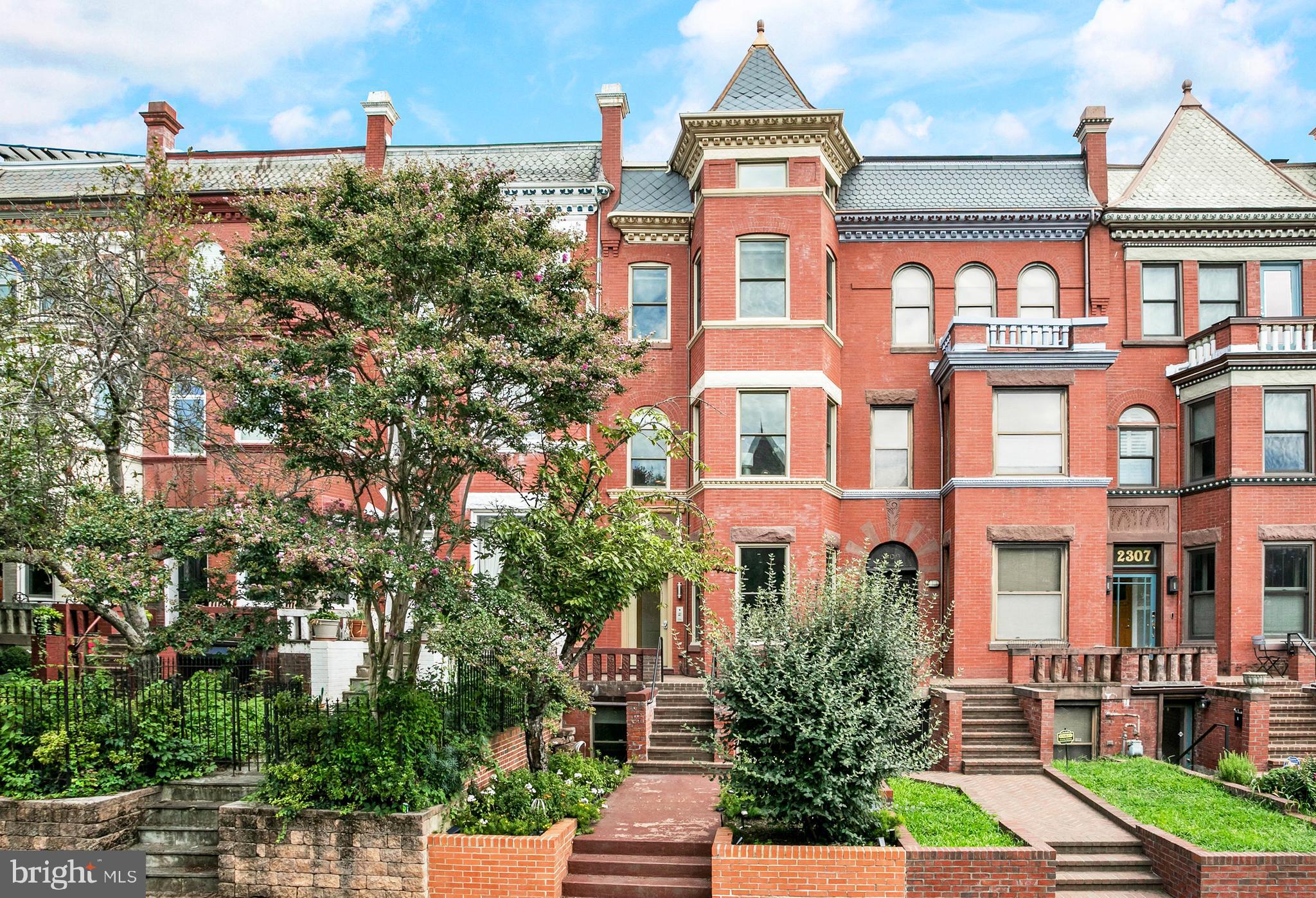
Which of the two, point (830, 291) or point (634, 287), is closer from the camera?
point (830, 291)

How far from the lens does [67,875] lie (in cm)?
1190

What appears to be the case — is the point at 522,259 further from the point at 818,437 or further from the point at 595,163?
the point at 595,163

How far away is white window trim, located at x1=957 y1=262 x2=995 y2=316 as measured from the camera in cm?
2281

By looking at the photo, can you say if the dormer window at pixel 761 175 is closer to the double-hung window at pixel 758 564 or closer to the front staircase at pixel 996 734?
the double-hung window at pixel 758 564

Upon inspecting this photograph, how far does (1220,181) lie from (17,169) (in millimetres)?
28868

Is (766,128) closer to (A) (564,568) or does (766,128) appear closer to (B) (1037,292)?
(B) (1037,292)

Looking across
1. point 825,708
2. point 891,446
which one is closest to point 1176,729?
point 891,446

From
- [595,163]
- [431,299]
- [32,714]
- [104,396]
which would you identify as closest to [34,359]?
[104,396]

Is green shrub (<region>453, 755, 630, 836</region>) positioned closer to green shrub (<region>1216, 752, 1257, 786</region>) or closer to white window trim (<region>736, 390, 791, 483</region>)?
white window trim (<region>736, 390, 791, 483</region>)

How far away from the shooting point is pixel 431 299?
526 inches

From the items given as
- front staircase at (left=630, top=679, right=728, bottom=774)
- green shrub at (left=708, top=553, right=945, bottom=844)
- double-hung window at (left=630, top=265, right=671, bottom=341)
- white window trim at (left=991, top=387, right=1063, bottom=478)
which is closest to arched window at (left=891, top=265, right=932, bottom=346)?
white window trim at (left=991, top=387, right=1063, bottom=478)

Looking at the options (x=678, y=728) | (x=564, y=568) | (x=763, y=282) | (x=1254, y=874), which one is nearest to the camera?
(x=1254, y=874)

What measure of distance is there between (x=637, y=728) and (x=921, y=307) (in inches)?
464

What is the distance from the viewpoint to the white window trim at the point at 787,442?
20.7 meters
